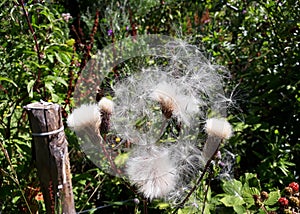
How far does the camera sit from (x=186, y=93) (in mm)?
1854

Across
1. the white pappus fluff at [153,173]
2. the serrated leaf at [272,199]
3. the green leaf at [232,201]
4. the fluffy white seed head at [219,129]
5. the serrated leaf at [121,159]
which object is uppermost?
the fluffy white seed head at [219,129]

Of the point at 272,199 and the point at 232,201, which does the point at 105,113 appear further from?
the point at 272,199

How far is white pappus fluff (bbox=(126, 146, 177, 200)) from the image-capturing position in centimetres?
168

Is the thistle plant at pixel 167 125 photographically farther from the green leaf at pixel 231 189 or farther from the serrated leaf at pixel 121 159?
the green leaf at pixel 231 189

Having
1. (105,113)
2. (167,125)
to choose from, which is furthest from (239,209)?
(105,113)

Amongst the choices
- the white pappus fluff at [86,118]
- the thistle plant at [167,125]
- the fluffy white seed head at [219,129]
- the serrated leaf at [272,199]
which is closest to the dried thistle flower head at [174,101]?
the thistle plant at [167,125]

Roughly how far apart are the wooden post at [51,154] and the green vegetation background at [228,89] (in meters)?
0.30

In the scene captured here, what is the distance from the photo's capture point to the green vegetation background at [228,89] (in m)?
2.16

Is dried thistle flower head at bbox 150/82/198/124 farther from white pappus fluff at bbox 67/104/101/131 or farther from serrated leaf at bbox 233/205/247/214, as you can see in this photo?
serrated leaf at bbox 233/205/247/214

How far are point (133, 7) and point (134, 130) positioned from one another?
3384 mm

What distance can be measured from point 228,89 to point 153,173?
118 centimetres

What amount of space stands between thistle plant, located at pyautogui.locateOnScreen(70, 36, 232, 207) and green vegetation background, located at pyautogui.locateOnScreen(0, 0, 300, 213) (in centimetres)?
20

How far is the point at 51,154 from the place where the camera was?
1617mm

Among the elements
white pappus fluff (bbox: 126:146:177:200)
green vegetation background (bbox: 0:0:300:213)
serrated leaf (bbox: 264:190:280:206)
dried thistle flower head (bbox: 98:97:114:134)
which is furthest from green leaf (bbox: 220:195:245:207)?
dried thistle flower head (bbox: 98:97:114:134)
